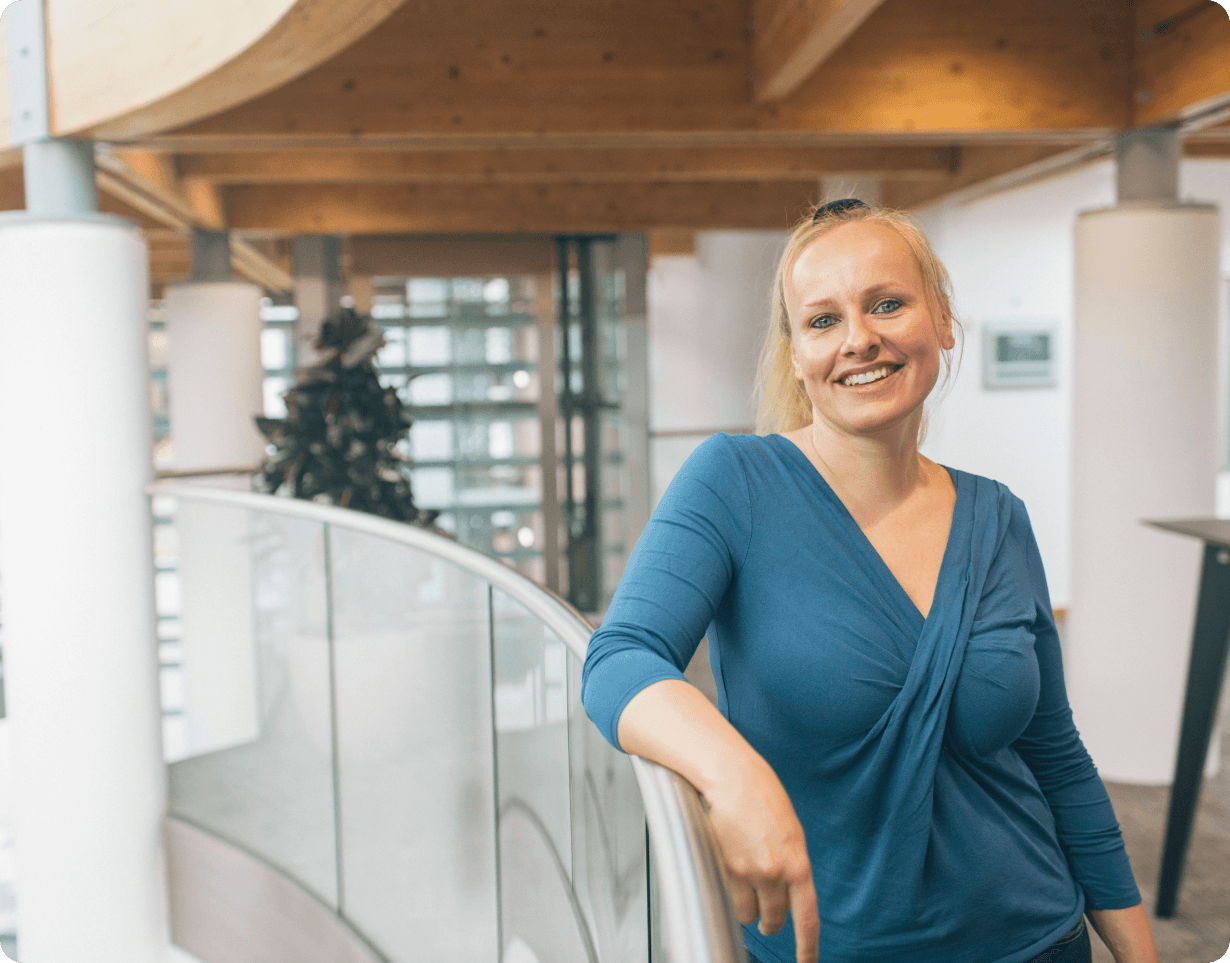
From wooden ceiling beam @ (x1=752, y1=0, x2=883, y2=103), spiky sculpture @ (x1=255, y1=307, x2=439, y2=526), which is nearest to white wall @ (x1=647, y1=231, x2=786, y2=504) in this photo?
spiky sculpture @ (x1=255, y1=307, x2=439, y2=526)

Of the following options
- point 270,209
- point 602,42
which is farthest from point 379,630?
point 270,209

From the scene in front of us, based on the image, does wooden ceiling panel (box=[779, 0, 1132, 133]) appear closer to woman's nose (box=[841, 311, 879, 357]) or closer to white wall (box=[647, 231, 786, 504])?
woman's nose (box=[841, 311, 879, 357])

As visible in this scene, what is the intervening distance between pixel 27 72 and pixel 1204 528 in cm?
410

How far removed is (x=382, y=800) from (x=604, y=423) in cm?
450

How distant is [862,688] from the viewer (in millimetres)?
1162

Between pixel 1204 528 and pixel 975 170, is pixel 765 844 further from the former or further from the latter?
pixel 975 170

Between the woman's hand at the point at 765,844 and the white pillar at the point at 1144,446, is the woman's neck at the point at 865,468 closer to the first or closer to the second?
the woman's hand at the point at 765,844

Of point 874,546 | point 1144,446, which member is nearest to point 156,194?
point 1144,446

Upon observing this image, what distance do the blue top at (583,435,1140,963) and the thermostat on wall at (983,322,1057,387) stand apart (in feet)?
19.4

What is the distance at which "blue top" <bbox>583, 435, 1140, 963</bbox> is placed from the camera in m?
1.17

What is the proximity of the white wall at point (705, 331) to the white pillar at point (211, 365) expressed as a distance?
9.69 ft

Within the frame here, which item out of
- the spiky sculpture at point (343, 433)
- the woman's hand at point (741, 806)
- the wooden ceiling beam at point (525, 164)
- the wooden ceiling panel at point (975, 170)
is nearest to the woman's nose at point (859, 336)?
the woman's hand at point (741, 806)

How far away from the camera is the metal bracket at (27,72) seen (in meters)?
3.84

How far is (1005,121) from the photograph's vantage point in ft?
13.4
